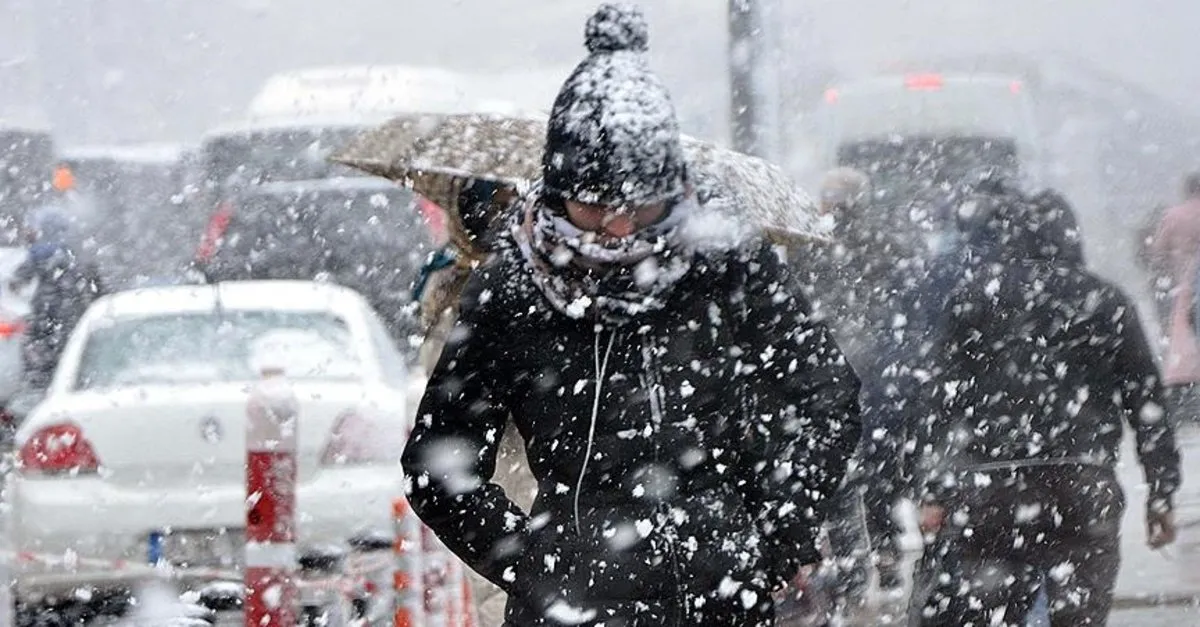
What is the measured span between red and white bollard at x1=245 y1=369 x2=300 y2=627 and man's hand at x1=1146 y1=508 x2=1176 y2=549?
2.30 meters

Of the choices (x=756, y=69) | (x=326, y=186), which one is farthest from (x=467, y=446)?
(x=326, y=186)

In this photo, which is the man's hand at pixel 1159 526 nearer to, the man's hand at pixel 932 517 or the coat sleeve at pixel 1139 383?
the coat sleeve at pixel 1139 383

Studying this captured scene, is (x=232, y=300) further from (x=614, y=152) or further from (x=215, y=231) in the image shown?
(x=215, y=231)

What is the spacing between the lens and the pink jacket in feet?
36.0

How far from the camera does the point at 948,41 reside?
32.5m

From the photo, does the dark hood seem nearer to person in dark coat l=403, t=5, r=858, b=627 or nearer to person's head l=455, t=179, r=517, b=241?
person's head l=455, t=179, r=517, b=241

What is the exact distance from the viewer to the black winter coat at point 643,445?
11.8 feet

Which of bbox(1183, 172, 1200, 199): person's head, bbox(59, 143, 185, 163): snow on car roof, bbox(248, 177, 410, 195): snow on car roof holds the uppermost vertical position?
bbox(1183, 172, 1200, 199): person's head

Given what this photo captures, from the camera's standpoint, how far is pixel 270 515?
18.9 feet

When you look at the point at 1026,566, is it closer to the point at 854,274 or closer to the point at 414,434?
the point at 414,434

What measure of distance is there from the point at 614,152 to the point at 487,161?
1823mm

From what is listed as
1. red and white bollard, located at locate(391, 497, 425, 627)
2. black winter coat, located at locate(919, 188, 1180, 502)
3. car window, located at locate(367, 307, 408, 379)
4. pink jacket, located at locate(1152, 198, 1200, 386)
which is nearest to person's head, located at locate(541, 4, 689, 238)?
black winter coat, located at locate(919, 188, 1180, 502)

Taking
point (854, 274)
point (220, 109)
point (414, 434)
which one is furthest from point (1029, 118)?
point (220, 109)

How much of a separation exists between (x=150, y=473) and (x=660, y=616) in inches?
199
